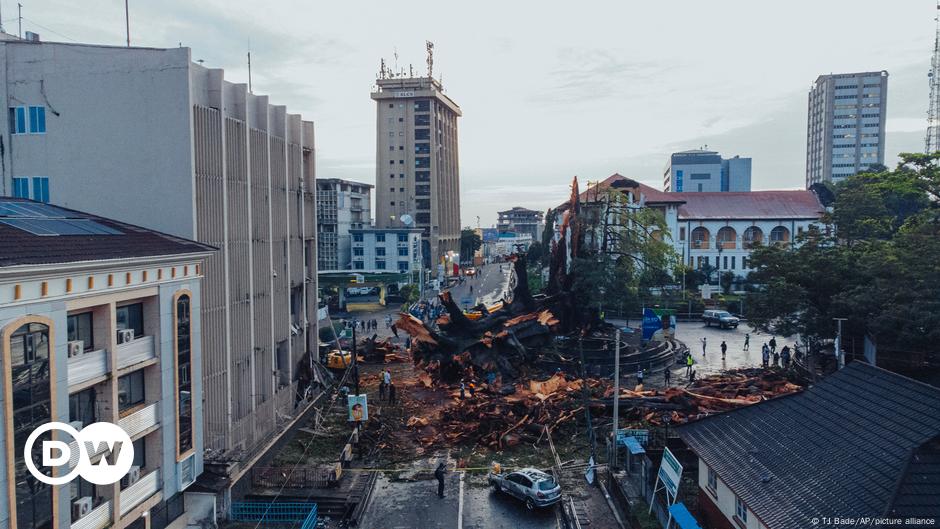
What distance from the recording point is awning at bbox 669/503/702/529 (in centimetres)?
1502

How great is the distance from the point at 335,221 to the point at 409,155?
23938 millimetres

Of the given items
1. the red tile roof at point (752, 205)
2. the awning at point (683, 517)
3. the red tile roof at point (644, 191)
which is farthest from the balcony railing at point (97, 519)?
the red tile roof at point (752, 205)

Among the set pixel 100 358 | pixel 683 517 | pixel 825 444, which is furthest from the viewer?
pixel 683 517

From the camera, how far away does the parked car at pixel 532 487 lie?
2003 centimetres

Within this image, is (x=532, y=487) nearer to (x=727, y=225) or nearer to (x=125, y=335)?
(x=125, y=335)

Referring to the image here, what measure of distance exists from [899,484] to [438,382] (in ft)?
81.8

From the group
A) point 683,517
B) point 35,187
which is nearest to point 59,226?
point 35,187

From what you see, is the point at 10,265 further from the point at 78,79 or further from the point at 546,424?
the point at 546,424

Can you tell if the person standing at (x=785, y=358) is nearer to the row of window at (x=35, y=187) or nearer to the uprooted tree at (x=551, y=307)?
the uprooted tree at (x=551, y=307)

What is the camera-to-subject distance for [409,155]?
104 m

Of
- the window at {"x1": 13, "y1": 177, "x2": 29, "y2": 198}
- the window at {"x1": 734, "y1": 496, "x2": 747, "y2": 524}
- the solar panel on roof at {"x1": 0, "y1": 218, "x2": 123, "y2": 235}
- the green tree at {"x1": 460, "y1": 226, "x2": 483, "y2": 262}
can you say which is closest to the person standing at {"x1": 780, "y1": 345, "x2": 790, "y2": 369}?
the window at {"x1": 734, "y1": 496, "x2": 747, "y2": 524}

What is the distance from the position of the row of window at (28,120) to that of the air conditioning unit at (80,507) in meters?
12.9

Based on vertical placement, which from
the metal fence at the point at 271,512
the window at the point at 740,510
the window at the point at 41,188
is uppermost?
the window at the point at 41,188

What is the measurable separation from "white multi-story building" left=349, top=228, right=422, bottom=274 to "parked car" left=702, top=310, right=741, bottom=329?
39.1 m
